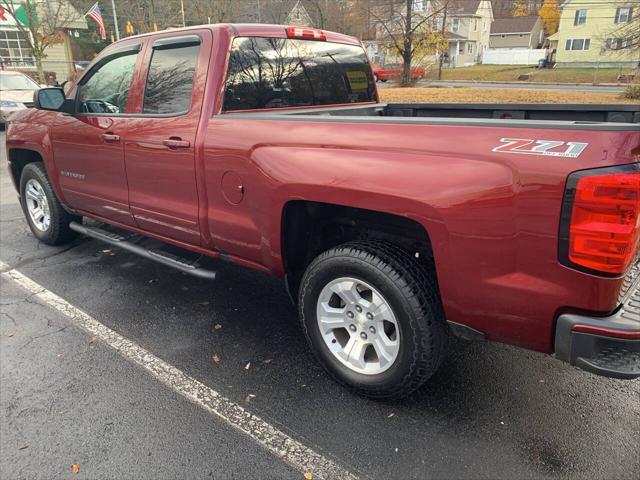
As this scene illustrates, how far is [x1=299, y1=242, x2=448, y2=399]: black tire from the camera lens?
2.48m

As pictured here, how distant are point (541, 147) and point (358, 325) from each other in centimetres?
135

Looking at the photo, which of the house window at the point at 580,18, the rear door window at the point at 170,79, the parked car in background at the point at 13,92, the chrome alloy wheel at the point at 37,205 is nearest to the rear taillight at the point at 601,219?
the rear door window at the point at 170,79

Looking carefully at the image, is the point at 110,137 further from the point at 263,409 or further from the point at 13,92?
the point at 13,92

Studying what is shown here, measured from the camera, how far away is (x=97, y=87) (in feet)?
Answer: 14.0

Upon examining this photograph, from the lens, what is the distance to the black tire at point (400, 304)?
248 cm

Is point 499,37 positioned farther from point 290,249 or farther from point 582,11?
point 290,249

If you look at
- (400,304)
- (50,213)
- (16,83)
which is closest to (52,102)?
(50,213)

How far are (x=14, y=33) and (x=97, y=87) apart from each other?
117 feet

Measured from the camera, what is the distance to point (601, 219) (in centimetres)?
188

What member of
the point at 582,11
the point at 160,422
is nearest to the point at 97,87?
the point at 160,422

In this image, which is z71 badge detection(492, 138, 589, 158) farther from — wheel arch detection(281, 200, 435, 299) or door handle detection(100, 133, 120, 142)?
door handle detection(100, 133, 120, 142)

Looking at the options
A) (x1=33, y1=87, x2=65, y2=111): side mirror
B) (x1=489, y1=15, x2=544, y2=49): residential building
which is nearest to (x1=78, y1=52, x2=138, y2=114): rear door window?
(x1=33, y1=87, x2=65, y2=111): side mirror

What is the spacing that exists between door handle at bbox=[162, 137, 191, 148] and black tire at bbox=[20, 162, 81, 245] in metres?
2.29

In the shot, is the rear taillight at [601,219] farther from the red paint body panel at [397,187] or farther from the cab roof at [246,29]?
the cab roof at [246,29]
